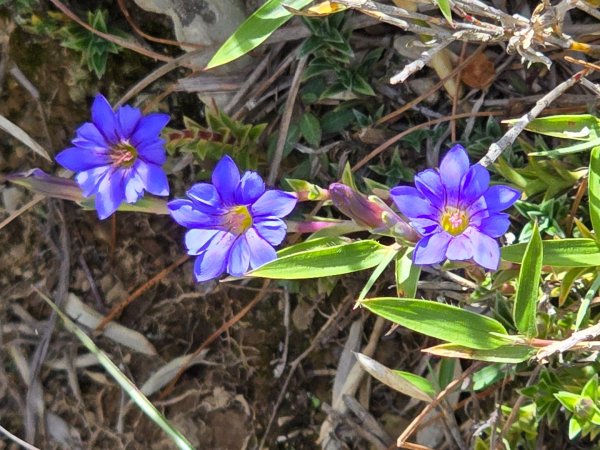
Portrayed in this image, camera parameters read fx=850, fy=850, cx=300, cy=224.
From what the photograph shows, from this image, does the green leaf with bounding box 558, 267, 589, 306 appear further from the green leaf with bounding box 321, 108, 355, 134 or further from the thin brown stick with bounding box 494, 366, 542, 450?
the green leaf with bounding box 321, 108, 355, 134

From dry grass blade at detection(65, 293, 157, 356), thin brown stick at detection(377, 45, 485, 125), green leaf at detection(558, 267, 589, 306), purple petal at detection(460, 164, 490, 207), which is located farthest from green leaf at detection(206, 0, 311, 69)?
dry grass blade at detection(65, 293, 157, 356)

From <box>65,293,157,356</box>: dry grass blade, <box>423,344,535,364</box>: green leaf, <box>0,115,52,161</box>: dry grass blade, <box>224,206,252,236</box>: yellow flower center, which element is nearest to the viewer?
<box>423,344,535,364</box>: green leaf

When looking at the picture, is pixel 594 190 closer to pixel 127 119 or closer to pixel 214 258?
pixel 214 258

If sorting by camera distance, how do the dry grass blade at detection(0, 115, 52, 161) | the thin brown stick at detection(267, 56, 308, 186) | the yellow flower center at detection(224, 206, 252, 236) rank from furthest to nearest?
1. the dry grass blade at detection(0, 115, 52, 161)
2. the thin brown stick at detection(267, 56, 308, 186)
3. the yellow flower center at detection(224, 206, 252, 236)

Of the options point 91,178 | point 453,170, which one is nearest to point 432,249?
point 453,170

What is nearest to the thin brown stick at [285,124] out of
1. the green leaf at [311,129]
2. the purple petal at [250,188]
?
the green leaf at [311,129]

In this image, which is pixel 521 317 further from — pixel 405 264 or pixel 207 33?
pixel 207 33

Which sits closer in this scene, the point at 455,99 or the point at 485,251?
the point at 485,251

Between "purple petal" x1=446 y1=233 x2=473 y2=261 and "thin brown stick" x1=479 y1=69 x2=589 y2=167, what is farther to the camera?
"thin brown stick" x1=479 y1=69 x2=589 y2=167
